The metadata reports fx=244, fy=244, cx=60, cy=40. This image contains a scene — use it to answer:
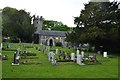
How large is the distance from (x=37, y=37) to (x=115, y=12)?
5004cm

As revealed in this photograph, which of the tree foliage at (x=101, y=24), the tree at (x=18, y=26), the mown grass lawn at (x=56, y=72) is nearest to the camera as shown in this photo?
the mown grass lawn at (x=56, y=72)

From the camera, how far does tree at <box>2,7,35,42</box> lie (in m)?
74.9

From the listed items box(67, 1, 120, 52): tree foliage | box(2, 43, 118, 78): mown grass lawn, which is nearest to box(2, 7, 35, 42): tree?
box(67, 1, 120, 52): tree foliage

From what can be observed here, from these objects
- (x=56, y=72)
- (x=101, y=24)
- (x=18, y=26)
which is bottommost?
(x=56, y=72)

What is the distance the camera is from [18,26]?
2980 inches

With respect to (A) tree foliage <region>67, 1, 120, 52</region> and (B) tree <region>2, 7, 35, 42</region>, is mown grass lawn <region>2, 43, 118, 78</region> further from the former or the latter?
(B) tree <region>2, 7, 35, 42</region>

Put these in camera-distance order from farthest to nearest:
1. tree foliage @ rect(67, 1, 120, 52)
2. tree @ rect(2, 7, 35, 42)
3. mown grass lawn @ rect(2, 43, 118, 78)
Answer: tree @ rect(2, 7, 35, 42) → tree foliage @ rect(67, 1, 120, 52) → mown grass lawn @ rect(2, 43, 118, 78)

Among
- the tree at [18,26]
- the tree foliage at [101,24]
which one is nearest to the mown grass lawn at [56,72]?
the tree foliage at [101,24]

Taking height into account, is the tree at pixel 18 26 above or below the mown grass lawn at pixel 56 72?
above

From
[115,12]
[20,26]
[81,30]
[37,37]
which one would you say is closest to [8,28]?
[20,26]

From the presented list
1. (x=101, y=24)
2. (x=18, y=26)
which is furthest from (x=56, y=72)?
(x=18, y=26)

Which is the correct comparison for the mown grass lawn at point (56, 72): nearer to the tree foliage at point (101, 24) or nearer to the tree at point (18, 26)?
the tree foliage at point (101, 24)

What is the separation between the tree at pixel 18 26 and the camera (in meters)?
74.9

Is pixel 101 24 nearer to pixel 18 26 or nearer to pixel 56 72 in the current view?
pixel 56 72
